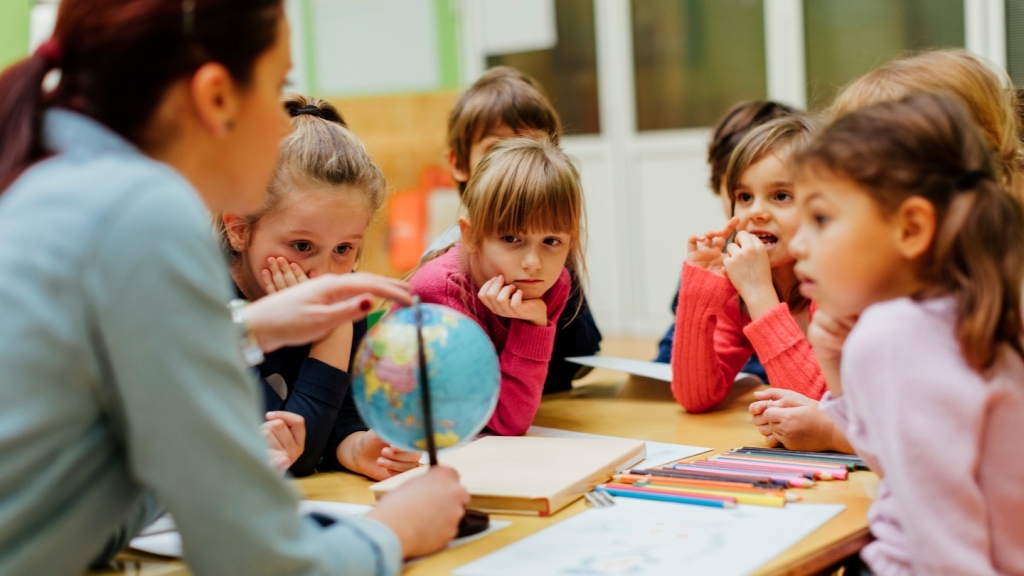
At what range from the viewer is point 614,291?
6.54 m

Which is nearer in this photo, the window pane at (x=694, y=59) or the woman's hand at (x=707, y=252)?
the woman's hand at (x=707, y=252)

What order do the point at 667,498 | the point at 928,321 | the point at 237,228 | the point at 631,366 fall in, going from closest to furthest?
the point at 928,321, the point at 667,498, the point at 237,228, the point at 631,366

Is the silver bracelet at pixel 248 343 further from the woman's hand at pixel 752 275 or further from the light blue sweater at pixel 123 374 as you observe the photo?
the woman's hand at pixel 752 275

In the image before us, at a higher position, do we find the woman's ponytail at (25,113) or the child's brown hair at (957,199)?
the woman's ponytail at (25,113)

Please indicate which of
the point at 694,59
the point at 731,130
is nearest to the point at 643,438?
the point at 731,130

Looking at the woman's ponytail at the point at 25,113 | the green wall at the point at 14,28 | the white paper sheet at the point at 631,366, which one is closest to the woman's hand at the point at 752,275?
the white paper sheet at the point at 631,366

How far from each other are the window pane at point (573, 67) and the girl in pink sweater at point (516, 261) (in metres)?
4.37

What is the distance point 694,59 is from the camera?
6.16 metres

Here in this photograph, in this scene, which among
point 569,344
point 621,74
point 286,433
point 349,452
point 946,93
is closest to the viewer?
point 286,433

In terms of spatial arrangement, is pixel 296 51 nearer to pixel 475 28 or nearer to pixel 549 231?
pixel 475 28

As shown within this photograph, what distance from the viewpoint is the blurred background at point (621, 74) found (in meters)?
5.50

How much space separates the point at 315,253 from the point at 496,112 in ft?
3.58

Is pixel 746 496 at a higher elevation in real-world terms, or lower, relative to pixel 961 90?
lower

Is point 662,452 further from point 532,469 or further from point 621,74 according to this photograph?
point 621,74
